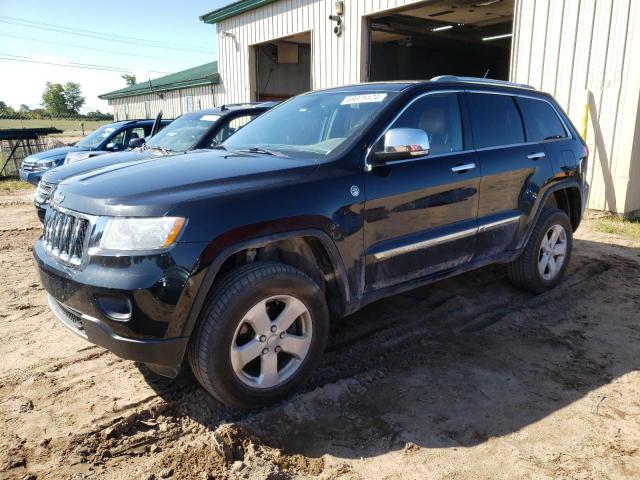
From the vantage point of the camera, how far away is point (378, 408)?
9.77 ft

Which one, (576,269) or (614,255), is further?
(614,255)

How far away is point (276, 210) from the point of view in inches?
108

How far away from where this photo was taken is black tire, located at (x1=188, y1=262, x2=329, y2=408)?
2.59 m

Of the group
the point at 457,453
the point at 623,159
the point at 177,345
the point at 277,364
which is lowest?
the point at 457,453

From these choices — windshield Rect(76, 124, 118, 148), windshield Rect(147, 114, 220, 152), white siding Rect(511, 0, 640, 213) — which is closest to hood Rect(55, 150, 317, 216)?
windshield Rect(147, 114, 220, 152)

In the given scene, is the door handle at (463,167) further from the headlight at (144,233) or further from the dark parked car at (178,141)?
the dark parked car at (178,141)

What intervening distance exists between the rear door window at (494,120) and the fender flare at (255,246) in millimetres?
1732

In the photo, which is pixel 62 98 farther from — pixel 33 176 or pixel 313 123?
pixel 313 123

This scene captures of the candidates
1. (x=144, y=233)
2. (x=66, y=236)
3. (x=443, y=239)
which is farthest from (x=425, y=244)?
(x=66, y=236)

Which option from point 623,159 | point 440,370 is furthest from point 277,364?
point 623,159

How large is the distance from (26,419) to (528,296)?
4.19 metres

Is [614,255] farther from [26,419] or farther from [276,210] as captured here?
[26,419]

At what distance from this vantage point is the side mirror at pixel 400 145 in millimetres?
3119

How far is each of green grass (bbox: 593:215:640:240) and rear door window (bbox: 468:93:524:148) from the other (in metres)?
4.03
